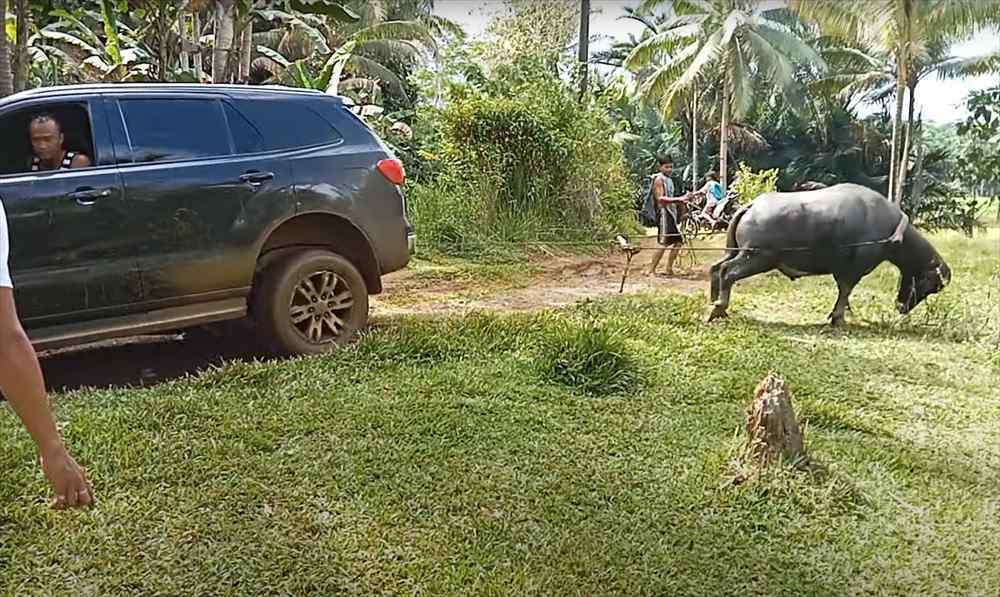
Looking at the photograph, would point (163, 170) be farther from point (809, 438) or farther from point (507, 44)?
point (507, 44)

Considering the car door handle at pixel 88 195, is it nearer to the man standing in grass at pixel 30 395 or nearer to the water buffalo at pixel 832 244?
the man standing in grass at pixel 30 395

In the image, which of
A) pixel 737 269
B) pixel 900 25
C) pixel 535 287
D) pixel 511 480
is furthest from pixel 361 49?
pixel 511 480

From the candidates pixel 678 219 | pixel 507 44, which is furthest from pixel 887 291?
pixel 507 44

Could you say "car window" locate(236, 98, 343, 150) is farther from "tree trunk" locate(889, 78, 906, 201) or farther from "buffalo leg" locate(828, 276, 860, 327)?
"tree trunk" locate(889, 78, 906, 201)

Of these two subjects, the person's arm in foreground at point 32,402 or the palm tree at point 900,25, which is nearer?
the person's arm in foreground at point 32,402

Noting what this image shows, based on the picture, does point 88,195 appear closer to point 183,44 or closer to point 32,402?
point 32,402

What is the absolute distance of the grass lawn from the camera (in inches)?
94.3

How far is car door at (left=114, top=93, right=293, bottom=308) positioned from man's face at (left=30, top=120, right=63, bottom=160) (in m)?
0.27

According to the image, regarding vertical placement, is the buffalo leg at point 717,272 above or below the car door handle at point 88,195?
below

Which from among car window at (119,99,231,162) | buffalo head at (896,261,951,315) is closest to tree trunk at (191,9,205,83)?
car window at (119,99,231,162)

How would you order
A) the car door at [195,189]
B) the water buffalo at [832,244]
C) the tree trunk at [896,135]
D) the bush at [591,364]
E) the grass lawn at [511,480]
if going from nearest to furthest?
the grass lawn at [511,480] → the car door at [195,189] → the bush at [591,364] → the water buffalo at [832,244] → the tree trunk at [896,135]

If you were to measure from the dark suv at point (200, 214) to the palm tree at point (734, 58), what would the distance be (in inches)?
221

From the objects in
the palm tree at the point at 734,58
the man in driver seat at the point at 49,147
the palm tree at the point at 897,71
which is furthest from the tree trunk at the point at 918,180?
the man in driver seat at the point at 49,147

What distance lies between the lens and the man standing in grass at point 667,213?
7.67m
